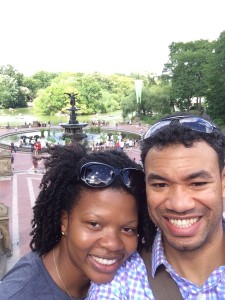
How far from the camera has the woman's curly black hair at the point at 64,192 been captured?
97.7 inches

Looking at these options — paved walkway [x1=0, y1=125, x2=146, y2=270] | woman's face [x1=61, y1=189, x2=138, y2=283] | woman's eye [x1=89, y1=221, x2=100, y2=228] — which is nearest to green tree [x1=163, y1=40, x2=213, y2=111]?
paved walkway [x1=0, y1=125, x2=146, y2=270]

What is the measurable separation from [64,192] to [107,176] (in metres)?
0.45

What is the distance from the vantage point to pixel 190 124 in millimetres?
2178

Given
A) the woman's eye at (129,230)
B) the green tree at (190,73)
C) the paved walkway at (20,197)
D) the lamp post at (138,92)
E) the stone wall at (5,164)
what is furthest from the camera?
the lamp post at (138,92)

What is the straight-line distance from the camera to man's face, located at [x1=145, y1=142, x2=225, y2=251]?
6.60 ft

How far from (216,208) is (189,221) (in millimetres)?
179

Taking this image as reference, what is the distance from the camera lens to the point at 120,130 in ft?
120

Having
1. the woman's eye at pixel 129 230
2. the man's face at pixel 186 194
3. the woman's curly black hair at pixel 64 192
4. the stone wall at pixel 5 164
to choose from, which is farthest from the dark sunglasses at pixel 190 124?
the stone wall at pixel 5 164

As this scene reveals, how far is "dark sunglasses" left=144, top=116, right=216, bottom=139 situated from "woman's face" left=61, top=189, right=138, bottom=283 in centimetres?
50

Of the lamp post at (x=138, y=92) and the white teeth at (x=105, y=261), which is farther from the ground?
the lamp post at (x=138, y=92)

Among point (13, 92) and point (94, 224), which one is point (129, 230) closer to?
point (94, 224)

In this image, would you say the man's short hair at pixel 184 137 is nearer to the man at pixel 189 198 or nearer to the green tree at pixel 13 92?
the man at pixel 189 198

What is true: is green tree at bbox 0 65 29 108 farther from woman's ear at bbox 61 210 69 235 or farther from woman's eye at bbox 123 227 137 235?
woman's eye at bbox 123 227 137 235

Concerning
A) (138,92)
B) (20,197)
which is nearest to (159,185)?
(20,197)
